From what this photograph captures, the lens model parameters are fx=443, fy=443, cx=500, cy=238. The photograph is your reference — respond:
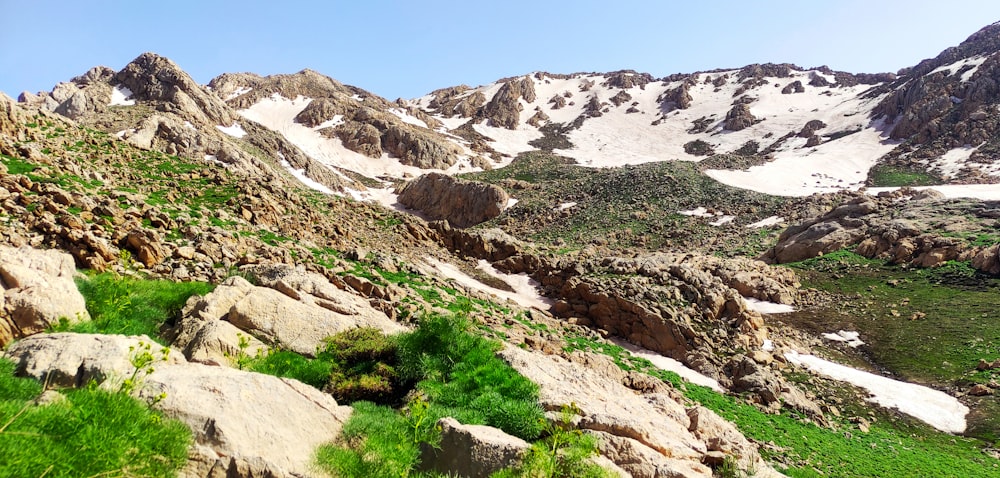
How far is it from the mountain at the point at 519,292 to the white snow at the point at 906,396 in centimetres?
15

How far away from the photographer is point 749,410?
20953mm

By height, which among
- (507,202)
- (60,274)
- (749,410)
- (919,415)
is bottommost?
(919,415)

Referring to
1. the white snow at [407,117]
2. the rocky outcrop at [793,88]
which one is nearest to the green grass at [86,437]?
the white snow at [407,117]

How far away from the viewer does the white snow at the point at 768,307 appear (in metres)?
37.6

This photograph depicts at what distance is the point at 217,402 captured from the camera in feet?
19.9

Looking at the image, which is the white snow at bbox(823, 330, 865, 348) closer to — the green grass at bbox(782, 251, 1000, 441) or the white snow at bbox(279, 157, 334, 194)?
the green grass at bbox(782, 251, 1000, 441)

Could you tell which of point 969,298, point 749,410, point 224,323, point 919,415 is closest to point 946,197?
point 969,298

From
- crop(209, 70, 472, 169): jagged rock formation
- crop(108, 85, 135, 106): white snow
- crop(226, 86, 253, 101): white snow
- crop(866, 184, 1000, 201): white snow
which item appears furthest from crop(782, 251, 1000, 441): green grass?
crop(226, 86, 253, 101): white snow

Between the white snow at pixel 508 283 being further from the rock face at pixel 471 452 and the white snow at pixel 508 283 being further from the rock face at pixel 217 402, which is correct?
the rock face at pixel 471 452

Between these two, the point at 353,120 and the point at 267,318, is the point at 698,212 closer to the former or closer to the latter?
the point at 267,318

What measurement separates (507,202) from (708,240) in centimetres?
3401

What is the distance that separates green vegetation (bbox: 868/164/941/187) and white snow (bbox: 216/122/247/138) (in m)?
107

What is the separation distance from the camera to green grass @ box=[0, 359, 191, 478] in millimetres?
3593

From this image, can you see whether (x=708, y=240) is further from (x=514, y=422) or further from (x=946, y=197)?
(x=514, y=422)
